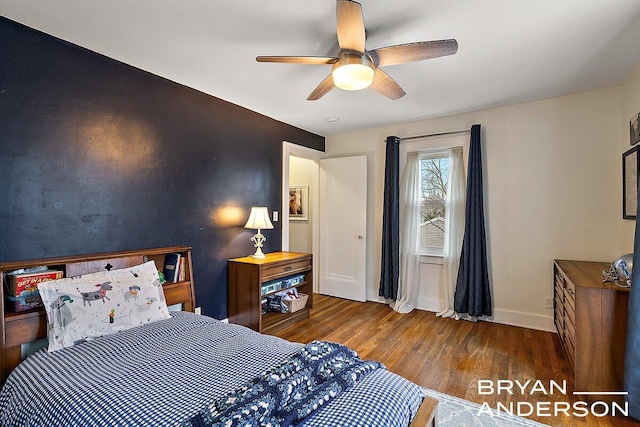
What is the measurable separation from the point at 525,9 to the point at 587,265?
7.71ft

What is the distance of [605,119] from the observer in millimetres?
3047

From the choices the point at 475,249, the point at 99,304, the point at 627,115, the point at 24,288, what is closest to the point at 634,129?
the point at 627,115

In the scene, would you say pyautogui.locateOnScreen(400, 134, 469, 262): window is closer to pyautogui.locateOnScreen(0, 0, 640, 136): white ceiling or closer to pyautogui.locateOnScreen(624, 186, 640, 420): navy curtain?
pyautogui.locateOnScreen(0, 0, 640, 136): white ceiling

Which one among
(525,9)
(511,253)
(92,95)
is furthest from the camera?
(511,253)

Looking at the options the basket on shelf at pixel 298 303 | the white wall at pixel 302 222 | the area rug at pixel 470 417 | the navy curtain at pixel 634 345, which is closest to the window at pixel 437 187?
the basket on shelf at pixel 298 303

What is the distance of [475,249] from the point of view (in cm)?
356

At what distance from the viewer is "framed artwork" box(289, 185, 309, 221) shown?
5410 mm

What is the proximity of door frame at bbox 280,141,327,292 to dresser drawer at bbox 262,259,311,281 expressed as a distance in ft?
1.51

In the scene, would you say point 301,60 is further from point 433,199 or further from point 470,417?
point 433,199

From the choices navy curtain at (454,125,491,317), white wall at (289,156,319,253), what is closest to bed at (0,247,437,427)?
navy curtain at (454,125,491,317)

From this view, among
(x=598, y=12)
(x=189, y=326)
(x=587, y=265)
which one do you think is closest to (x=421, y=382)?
(x=189, y=326)

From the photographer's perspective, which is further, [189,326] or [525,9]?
[189,326]

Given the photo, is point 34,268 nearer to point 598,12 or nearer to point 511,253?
point 598,12

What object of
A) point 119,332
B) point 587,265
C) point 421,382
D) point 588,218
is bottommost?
point 421,382
